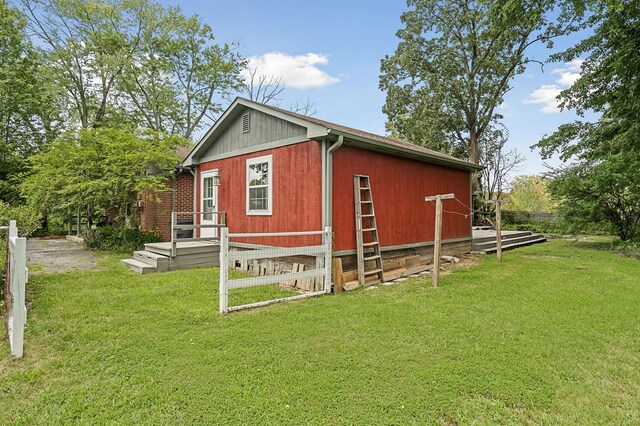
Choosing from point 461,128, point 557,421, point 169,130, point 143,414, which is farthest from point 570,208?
point 169,130

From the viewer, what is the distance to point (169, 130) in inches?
928

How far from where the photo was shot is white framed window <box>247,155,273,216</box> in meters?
7.38

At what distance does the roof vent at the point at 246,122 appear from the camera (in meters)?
7.98

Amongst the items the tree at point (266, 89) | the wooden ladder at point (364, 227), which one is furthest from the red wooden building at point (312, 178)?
the tree at point (266, 89)

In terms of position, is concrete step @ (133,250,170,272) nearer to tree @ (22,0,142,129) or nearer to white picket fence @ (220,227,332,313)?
white picket fence @ (220,227,332,313)

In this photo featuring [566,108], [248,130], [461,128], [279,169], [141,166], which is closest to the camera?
[279,169]

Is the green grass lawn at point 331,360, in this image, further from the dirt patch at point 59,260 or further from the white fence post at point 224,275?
the dirt patch at point 59,260

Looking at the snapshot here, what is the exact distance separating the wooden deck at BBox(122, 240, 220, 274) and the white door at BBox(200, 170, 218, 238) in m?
0.76

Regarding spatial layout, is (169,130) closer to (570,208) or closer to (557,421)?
(570,208)

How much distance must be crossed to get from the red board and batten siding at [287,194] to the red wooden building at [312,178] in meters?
0.02

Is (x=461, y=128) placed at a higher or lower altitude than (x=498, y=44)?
lower

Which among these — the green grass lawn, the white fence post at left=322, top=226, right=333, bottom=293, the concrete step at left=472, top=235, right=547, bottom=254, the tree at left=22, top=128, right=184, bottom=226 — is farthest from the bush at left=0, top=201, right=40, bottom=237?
the concrete step at left=472, top=235, right=547, bottom=254

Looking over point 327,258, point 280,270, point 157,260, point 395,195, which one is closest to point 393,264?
point 395,195

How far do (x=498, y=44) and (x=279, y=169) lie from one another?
705 inches
